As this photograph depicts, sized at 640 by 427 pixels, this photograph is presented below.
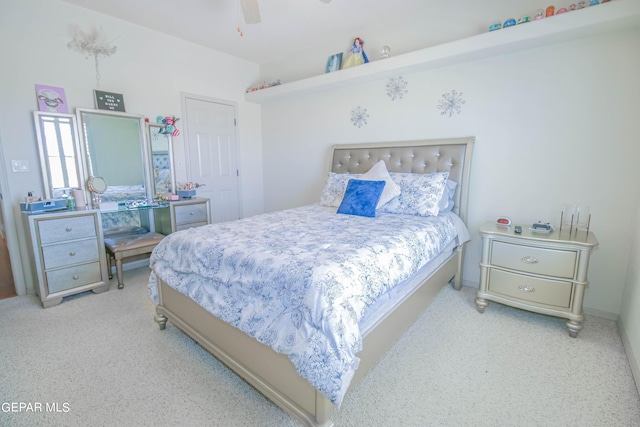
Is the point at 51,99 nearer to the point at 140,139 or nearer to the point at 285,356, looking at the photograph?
the point at 140,139

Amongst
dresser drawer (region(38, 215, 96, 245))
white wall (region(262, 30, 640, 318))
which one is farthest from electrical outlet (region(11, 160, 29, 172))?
white wall (region(262, 30, 640, 318))

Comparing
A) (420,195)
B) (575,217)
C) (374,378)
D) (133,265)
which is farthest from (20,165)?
(575,217)

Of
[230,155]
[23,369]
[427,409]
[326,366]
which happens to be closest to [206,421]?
[326,366]

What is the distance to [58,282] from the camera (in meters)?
2.68

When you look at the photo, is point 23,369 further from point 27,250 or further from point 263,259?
point 263,259

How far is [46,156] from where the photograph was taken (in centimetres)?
290

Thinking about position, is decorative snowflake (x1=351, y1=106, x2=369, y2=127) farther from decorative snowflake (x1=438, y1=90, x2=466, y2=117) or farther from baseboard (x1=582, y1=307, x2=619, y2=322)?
baseboard (x1=582, y1=307, x2=619, y2=322)

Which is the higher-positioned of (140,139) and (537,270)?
(140,139)

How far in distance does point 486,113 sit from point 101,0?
12.6ft

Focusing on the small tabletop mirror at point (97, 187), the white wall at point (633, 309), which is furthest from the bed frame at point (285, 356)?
the small tabletop mirror at point (97, 187)

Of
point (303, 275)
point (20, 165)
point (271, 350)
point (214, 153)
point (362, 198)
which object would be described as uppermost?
point (214, 153)

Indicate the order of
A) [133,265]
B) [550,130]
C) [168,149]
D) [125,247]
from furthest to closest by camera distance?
1. [168,149]
2. [133,265]
3. [125,247]
4. [550,130]

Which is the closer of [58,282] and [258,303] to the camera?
[258,303]

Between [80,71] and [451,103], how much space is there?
3.84m
